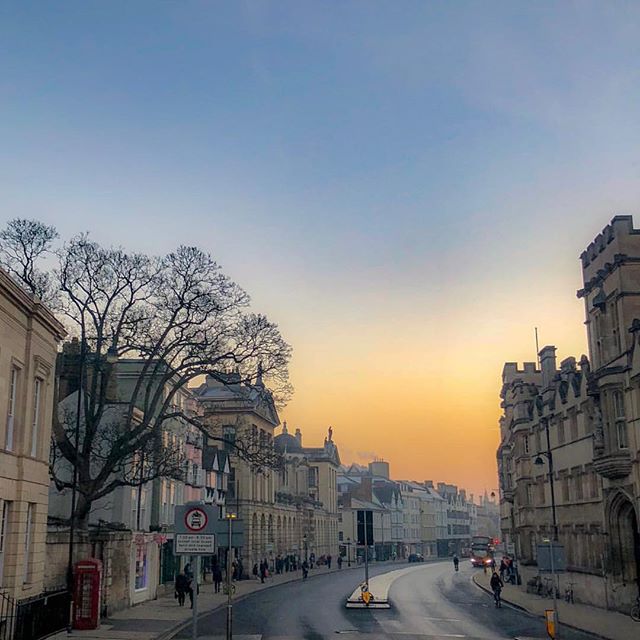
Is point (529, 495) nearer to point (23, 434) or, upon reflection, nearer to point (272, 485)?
point (23, 434)

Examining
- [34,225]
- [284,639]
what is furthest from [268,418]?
[284,639]

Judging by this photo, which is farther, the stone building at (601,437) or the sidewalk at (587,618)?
the stone building at (601,437)

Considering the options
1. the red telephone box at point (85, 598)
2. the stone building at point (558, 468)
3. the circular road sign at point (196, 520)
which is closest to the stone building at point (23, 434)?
the red telephone box at point (85, 598)

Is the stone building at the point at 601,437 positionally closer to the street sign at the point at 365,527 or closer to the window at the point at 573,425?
the window at the point at 573,425

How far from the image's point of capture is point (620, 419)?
3106 cm

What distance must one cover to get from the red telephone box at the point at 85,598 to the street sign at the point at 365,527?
1131 centimetres

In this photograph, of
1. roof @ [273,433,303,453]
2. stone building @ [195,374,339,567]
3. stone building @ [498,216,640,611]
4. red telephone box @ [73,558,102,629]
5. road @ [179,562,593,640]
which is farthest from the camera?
roof @ [273,433,303,453]

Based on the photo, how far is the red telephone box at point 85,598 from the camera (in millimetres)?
26688

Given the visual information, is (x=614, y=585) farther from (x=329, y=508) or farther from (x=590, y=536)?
(x=329, y=508)

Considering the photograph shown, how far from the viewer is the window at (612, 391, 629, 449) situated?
3100cm

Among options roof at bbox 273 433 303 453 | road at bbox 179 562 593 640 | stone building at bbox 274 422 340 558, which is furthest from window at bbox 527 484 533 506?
roof at bbox 273 433 303 453

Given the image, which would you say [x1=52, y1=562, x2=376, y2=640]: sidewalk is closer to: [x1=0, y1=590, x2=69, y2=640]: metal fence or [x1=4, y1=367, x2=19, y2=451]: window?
[x1=0, y1=590, x2=69, y2=640]: metal fence

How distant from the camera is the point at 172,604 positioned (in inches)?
1459

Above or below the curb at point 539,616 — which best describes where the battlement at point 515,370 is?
above
